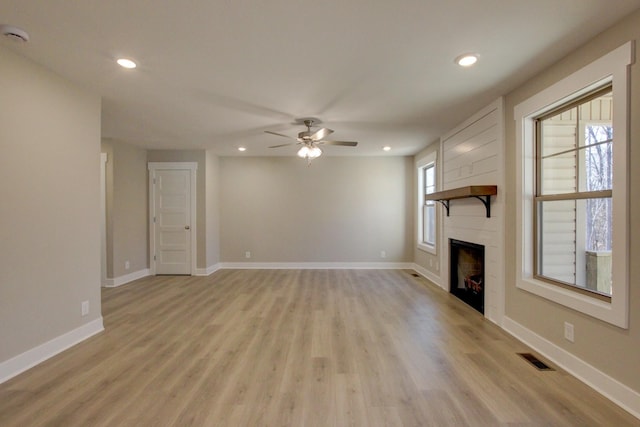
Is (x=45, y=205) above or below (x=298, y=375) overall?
above

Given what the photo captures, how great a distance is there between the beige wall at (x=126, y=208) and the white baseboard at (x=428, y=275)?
5550mm

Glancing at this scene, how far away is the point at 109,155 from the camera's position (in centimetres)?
503

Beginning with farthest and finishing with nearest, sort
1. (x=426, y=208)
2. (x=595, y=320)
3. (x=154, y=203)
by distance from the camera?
(x=426, y=208)
(x=154, y=203)
(x=595, y=320)

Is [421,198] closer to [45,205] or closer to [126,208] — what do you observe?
[126,208]

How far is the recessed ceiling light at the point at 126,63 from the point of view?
2436 millimetres

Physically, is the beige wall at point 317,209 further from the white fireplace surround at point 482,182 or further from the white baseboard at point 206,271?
the white fireplace surround at point 482,182

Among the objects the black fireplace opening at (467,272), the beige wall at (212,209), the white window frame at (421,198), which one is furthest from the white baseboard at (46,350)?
the white window frame at (421,198)

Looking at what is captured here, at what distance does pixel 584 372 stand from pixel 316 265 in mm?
4928

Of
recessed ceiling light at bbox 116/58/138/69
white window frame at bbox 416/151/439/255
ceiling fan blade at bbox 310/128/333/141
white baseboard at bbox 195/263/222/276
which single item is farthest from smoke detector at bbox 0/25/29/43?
white window frame at bbox 416/151/439/255

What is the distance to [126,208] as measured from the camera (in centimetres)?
535

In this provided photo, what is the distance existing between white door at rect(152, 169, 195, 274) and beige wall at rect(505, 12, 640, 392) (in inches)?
218

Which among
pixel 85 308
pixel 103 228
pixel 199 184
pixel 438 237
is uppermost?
pixel 199 184

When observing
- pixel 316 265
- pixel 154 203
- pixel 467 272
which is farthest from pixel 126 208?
pixel 467 272

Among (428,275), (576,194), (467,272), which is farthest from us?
(428,275)
